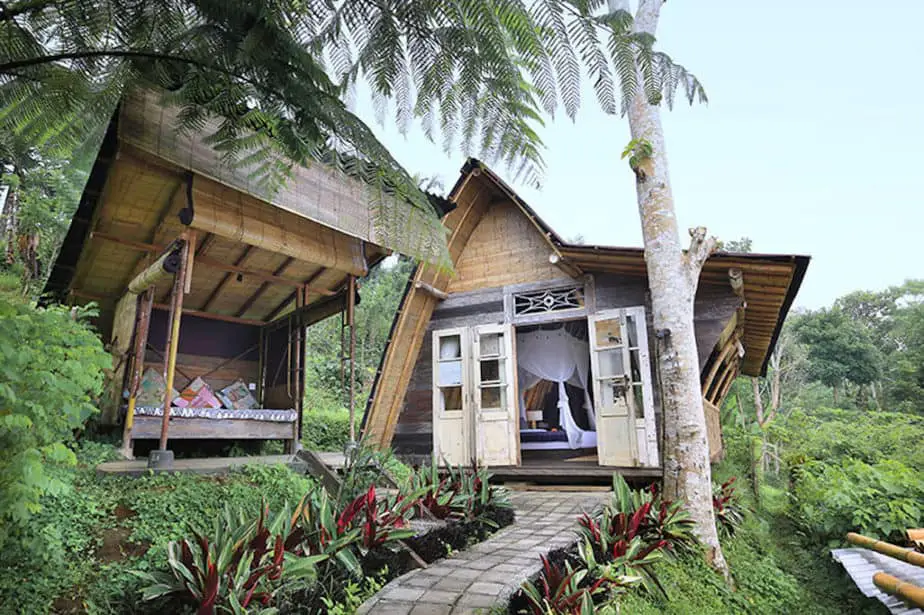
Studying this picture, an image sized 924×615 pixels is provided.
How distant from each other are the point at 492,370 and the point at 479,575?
4.50 meters

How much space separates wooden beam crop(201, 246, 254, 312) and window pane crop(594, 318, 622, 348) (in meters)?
4.29

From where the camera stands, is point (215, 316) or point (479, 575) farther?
point (215, 316)

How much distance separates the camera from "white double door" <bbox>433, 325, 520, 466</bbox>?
7.05m

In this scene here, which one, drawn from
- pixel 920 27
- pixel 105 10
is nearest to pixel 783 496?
pixel 105 10

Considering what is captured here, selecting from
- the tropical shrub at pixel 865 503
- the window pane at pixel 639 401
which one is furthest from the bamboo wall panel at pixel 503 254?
the tropical shrub at pixel 865 503

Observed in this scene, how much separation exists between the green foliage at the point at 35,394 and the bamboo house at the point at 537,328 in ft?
15.2

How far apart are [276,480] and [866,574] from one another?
4.71m

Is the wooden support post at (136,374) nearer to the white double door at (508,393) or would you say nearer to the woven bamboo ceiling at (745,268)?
the white double door at (508,393)

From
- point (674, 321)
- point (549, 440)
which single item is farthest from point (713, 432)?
point (674, 321)

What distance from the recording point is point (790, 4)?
2.17 metres

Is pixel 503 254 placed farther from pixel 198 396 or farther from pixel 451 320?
pixel 198 396

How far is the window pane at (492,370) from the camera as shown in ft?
24.0

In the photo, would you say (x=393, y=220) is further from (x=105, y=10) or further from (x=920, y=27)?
(x=920, y=27)

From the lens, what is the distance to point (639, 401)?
638cm
